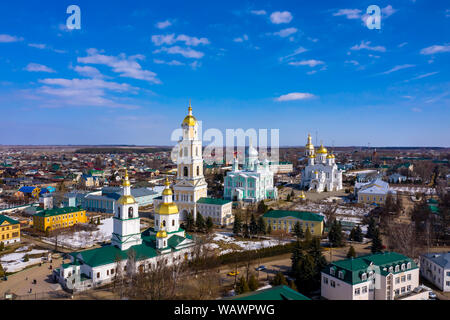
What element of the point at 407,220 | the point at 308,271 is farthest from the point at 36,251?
the point at 407,220

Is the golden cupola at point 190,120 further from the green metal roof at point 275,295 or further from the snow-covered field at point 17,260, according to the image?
the green metal roof at point 275,295

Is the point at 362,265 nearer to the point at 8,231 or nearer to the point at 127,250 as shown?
the point at 127,250

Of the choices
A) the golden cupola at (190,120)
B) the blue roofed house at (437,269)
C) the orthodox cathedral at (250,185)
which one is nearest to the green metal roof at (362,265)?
the blue roofed house at (437,269)

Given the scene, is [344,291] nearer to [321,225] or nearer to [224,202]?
[321,225]

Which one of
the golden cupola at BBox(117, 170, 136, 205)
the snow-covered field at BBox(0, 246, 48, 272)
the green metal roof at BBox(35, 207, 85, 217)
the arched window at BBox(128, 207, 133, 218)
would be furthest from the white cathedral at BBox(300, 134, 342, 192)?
the snow-covered field at BBox(0, 246, 48, 272)
